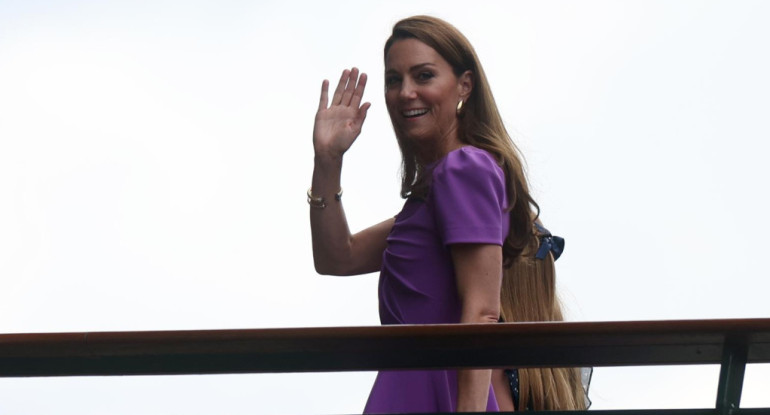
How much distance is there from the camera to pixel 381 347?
2803 mm

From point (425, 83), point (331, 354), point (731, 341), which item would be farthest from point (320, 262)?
point (731, 341)

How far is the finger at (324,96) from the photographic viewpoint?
4113 mm

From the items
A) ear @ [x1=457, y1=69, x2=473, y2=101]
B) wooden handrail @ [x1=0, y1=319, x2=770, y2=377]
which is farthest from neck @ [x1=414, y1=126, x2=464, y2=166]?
wooden handrail @ [x1=0, y1=319, x2=770, y2=377]

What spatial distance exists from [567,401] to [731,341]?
42.4 inches

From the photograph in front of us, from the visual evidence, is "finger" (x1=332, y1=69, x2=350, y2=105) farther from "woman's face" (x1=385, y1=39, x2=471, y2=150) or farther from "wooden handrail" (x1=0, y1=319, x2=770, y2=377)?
"wooden handrail" (x1=0, y1=319, x2=770, y2=377)

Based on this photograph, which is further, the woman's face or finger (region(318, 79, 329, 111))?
finger (region(318, 79, 329, 111))

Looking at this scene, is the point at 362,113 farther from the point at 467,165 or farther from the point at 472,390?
the point at 472,390

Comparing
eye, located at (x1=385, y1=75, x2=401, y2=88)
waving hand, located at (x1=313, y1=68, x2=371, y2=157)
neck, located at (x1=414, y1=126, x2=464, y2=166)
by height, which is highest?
eye, located at (x1=385, y1=75, x2=401, y2=88)

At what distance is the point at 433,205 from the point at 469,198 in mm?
137

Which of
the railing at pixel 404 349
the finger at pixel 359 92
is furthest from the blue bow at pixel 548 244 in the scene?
the railing at pixel 404 349

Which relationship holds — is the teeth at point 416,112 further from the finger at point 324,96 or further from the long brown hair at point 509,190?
the finger at point 324,96

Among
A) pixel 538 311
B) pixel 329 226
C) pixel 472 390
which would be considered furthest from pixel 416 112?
pixel 472 390

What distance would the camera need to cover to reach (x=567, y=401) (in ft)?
12.6

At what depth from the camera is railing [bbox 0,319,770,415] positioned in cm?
274
